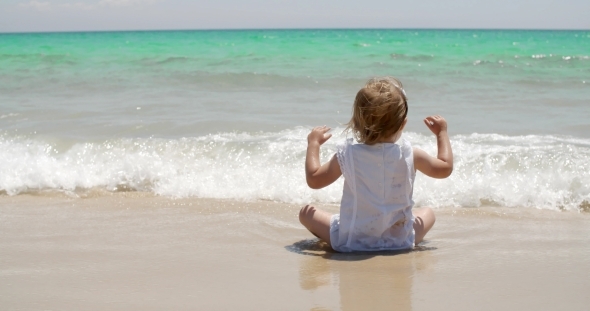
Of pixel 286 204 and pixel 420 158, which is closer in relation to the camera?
pixel 420 158

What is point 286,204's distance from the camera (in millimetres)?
4102

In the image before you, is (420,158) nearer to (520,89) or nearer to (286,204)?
(286,204)

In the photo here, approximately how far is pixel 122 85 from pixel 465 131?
6397mm

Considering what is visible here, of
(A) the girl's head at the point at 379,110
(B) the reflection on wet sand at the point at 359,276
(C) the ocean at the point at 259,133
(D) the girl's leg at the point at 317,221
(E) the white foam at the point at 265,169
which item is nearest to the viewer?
(B) the reflection on wet sand at the point at 359,276

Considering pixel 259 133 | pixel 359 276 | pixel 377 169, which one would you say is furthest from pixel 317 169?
pixel 259 133

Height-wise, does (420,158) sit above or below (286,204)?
above

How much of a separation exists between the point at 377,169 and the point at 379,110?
28 cm

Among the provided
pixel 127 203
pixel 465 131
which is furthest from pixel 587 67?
pixel 127 203

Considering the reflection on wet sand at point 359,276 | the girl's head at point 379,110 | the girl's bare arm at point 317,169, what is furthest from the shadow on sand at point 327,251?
the girl's head at point 379,110

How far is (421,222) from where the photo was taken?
123 inches

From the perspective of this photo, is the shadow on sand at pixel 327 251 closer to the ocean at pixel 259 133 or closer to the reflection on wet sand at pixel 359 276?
the reflection on wet sand at pixel 359 276

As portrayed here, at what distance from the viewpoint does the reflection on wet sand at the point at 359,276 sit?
235cm

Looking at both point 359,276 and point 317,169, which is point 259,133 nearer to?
point 317,169

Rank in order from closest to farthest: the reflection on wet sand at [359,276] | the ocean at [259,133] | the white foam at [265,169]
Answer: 1. the reflection on wet sand at [359,276]
2. the white foam at [265,169]
3. the ocean at [259,133]
